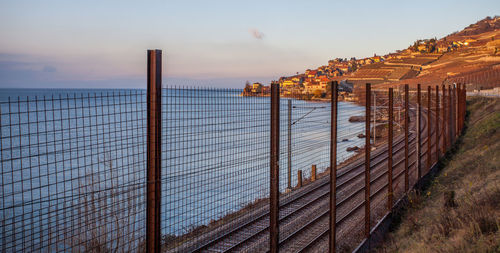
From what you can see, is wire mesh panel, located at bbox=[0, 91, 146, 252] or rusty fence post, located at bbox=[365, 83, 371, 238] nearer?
wire mesh panel, located at bbox=[0, 91, 146, 252]

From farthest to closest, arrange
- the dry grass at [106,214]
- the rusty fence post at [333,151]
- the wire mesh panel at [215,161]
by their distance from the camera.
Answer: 1. the rusty fence post at [333,151]
2. the wire mesh panel at [215,161]
3. the dry grass at [106,214]

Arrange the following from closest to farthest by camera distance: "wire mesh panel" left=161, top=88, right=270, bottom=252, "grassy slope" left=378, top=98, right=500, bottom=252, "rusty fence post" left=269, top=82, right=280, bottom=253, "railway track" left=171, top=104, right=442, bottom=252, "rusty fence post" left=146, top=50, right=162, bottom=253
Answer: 1. "rusty fence post" left=146, top=50, right=162, bottom=253
2. "wire mesh panel" left=161, top=88, right=270, bottom=252
3. "rusty fence post" left=269, top=82, right=280, bottom=253
4. "grassy slope" left=378, top=98, right=500, bottom=252
5. "railway track" left=171, top=104, right=442, bottom=252

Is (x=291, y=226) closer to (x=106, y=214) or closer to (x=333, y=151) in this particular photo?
(x=333, y=151)

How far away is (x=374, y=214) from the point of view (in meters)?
8.60

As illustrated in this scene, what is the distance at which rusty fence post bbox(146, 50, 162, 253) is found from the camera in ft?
8.99

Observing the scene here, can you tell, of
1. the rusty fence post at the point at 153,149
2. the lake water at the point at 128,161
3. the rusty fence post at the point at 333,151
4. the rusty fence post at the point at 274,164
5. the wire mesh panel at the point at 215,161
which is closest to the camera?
the rusty fence post at the point at 153,149

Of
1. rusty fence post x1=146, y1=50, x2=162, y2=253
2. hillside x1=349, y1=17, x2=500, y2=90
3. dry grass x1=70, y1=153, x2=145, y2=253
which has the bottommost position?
dry grass x1=70, y1=153, x2=145, y2=253

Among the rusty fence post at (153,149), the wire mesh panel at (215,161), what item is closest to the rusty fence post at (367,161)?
the wire mesh panel at (215,161)

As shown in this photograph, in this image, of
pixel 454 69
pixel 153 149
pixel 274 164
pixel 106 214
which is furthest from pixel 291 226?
pixel 454 69

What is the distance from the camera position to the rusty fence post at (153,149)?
2.74 meters

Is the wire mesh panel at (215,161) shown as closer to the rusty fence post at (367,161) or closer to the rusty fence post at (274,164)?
the rusty fence post at (274,164)

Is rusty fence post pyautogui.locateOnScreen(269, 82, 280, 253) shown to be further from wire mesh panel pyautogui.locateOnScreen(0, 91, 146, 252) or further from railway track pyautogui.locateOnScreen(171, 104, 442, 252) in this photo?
wire mesh panel pyautogui.locateOnScreen(0, 91, 146, 252)

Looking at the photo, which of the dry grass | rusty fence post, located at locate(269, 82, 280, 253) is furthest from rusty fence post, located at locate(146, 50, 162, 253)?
rusty fence post, located at locate(269, 82, 280, 253)

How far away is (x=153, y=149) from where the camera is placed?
280 cm
